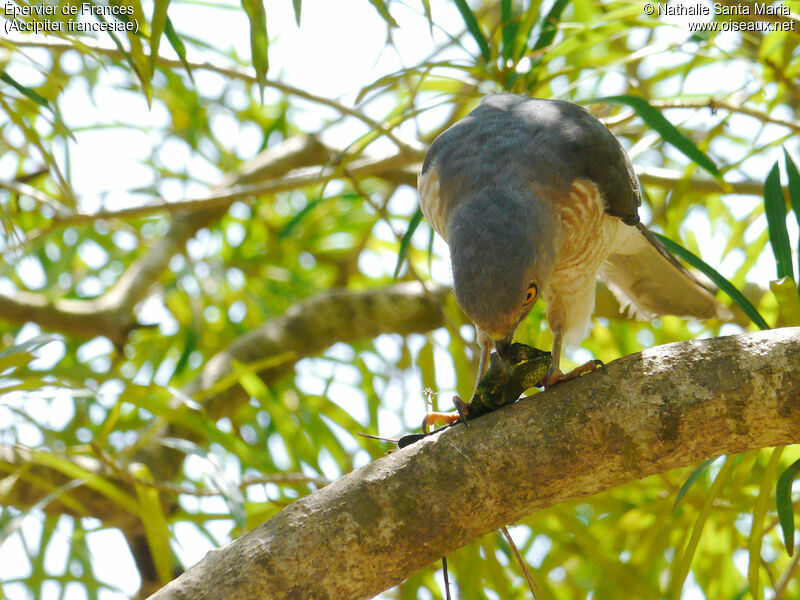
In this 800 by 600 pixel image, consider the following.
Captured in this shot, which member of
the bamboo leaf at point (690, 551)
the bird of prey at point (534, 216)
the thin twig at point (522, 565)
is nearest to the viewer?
the thin twig at point (522, 565)

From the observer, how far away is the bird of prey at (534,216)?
2.36 meters

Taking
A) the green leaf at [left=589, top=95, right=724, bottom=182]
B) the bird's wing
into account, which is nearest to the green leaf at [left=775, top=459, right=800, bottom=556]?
the green leaf at [left=589, top=95, right=724, bottom=182]

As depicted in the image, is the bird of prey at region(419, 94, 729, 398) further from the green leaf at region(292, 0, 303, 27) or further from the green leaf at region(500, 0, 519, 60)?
the green leaf at region(292, 0, 303, 27)

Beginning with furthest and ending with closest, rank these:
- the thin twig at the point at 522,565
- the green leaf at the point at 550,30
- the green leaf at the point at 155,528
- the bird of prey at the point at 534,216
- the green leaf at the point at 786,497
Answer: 1. the green leaf at the point at 550,30
2. the green leaf at the point at 155,528
3. the bird of prey at the point at 534,216
4. the green leaf at the point at 786,497
5. the thin twig at the point at 522,565

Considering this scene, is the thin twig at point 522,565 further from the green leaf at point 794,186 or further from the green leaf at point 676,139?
the green leaf at point 676,139

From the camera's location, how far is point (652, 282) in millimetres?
3570

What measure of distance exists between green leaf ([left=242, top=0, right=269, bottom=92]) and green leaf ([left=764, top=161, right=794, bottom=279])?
1.78 metres

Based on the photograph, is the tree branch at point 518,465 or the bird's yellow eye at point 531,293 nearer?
the tree branch at point 518,465

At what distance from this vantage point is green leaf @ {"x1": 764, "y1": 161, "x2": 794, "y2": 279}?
8.30ft

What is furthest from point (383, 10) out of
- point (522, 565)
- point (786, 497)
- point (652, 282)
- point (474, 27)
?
point (786, 497)

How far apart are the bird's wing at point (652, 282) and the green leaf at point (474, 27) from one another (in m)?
1.02

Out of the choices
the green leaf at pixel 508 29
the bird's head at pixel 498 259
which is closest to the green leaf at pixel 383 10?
the bird's head at pixel 498 259

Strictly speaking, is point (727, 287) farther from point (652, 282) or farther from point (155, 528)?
point (155, 528)

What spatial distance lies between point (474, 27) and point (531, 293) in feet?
5.05
